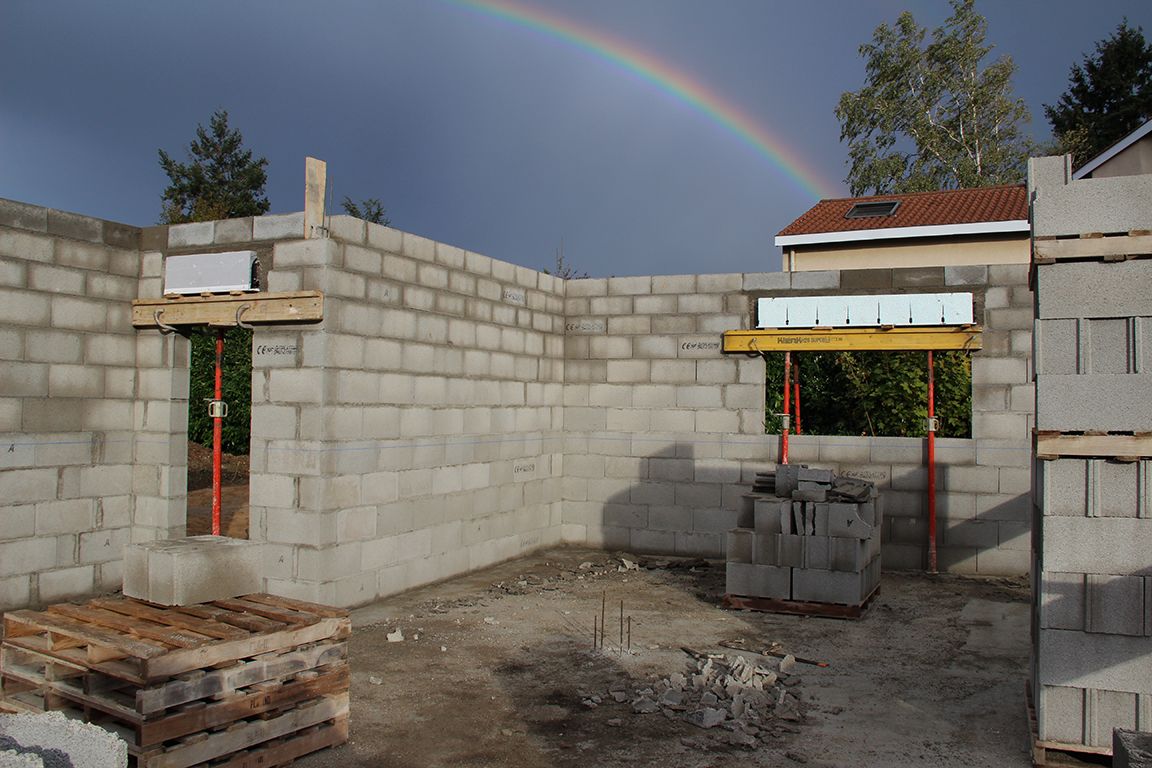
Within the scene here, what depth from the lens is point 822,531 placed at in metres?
8.55

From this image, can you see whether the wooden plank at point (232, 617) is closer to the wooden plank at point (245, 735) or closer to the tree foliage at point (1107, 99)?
the wooden plank at point (245, 735)

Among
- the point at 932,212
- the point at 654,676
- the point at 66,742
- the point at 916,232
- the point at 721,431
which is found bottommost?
the point at 654,676

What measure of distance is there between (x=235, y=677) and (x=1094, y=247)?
502 cm

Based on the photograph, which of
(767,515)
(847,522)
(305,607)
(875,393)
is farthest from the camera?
(875,393)

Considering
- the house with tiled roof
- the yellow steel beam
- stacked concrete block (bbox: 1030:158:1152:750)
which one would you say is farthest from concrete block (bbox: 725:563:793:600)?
the house with tiled roof

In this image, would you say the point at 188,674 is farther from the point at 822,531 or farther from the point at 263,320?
the point at 822,531

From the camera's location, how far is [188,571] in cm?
535

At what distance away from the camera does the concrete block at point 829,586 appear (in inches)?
332

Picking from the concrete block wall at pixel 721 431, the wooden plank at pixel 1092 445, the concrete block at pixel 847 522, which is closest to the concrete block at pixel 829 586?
the concrete block at pixel 847 522

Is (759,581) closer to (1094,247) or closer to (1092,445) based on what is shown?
(1092,445)

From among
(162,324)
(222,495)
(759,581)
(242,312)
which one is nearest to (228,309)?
(242,312)

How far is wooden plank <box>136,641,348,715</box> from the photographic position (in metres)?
4.30

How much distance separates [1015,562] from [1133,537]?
20.5ft

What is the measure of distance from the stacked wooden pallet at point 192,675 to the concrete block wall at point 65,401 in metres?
3.34
